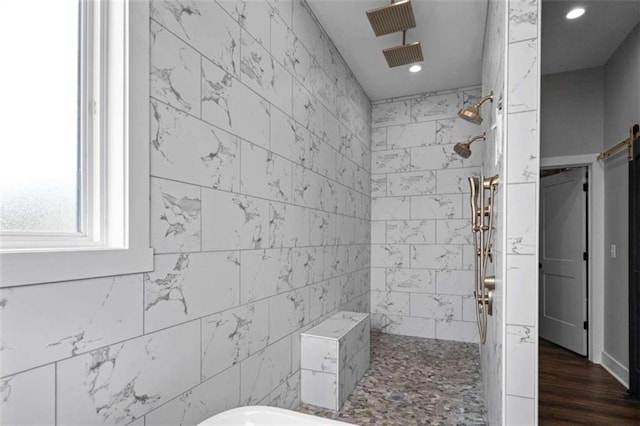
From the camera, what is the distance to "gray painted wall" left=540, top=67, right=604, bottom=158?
365 centimetres

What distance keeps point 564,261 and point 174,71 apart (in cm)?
458

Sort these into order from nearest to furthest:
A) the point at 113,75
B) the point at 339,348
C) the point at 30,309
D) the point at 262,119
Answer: the point at 30,309
the point at 113,75
the point at 262,119
the point at 339,348

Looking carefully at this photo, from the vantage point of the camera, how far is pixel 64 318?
1072 mm

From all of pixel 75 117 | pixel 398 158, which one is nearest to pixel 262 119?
pixel 75 117

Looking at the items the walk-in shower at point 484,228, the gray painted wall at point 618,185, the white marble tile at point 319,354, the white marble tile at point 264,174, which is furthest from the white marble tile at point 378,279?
the white marble tile at point 264,174

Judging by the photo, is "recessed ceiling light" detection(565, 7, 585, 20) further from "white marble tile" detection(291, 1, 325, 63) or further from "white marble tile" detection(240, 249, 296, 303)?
"white marble tile" detection(240, 249, 296, 303)

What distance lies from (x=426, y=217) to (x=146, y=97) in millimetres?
3701

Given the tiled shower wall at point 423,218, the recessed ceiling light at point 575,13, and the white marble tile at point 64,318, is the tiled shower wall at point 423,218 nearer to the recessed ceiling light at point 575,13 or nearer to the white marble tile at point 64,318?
the recessed ceiling light at point 575,13

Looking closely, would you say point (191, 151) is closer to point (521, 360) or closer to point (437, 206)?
point (521, 360)

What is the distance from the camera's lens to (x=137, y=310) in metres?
1.32

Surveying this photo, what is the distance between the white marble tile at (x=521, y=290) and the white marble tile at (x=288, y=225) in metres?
1.36

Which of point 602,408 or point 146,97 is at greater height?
point 146,97

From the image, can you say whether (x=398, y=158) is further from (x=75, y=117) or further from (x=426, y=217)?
(x=75, y=117)

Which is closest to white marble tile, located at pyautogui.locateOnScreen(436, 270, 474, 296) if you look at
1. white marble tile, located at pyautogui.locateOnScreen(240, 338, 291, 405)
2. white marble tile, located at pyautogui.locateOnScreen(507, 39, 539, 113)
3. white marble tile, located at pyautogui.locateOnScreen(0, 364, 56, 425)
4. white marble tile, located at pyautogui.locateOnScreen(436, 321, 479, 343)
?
white marble tile, located at pyautogui.locateOnScreen(436, 321, 479, 343)
